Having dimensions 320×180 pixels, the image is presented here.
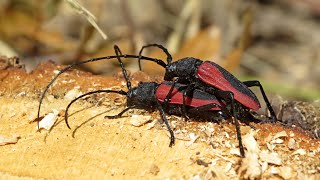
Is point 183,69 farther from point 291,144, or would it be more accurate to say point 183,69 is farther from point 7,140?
point 7,140

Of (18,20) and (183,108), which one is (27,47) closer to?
(18,20)

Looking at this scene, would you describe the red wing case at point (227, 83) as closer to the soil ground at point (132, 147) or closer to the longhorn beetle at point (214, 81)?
the longhorn beetle at point (214, 81)

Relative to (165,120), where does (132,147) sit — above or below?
below

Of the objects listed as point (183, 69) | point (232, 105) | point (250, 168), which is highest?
point (183, 69)

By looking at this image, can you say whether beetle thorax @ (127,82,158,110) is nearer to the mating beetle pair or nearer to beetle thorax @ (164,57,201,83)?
the mating beetle pair

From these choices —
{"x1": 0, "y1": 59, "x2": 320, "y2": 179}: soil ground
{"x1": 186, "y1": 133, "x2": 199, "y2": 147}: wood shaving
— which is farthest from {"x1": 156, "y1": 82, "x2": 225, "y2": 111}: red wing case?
{"x1": 186, "y1": 133, "x2": 199, "y2": 147}: wood shaving

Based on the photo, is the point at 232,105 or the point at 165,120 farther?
the point at 232,105

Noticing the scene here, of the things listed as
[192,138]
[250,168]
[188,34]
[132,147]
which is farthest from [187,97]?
[188,34]

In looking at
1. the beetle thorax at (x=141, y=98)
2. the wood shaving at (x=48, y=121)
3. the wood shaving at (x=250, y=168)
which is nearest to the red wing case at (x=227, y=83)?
the beetle thorax at (x=141, y=98)
